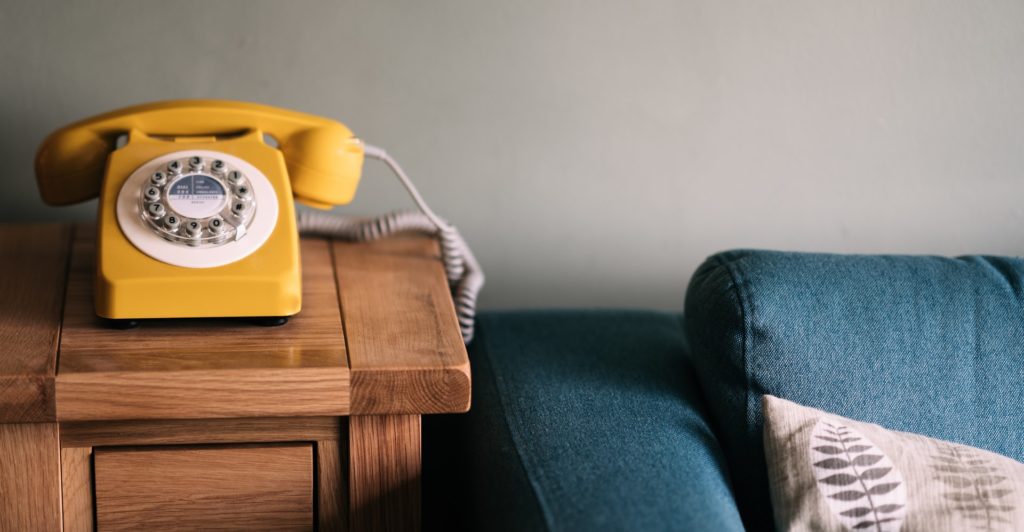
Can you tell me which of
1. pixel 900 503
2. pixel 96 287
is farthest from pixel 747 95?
pixel 96 287

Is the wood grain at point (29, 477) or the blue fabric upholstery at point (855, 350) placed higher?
the blue fabric upholstery at point (855, 350)

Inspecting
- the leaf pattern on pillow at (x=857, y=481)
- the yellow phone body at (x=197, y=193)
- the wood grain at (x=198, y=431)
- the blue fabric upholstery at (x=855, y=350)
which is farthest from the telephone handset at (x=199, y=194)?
the leaf pattern on pillow at (x=857, y=481)

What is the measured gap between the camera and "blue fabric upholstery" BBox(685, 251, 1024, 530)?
1161 mm

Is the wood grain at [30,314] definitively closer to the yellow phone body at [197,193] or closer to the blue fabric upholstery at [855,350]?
the yellow phone body at [197,193]

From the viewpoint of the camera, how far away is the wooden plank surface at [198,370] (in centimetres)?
98

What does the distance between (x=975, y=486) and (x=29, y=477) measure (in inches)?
36.3

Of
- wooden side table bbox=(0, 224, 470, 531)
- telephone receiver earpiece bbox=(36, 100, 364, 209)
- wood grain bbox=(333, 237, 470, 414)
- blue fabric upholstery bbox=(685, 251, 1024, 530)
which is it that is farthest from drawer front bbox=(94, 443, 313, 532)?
blue fabric upholstery bbox=(685, 251, 1024, 530)

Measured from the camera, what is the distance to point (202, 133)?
3.88 feet

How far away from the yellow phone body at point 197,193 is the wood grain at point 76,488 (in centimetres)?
14

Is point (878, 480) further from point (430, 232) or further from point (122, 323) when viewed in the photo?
point (122, 323)

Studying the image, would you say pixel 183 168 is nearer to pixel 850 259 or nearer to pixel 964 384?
pixel 850 259

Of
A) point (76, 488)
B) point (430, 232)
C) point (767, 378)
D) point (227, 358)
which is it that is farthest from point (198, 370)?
point (767, 378)

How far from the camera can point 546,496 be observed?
1005 mm

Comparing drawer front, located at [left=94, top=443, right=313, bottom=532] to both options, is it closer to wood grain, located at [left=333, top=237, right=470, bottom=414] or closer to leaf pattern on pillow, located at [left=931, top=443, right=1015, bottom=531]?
wood grain, located at [left=333, top=237, right=470, bottom=414]
